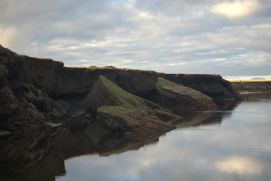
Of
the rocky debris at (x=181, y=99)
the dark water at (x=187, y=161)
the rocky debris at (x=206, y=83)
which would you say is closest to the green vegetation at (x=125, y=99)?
the dark water at (x=187, y=161)

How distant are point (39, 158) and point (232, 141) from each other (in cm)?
1461

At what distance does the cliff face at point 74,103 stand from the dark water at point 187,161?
178 inches

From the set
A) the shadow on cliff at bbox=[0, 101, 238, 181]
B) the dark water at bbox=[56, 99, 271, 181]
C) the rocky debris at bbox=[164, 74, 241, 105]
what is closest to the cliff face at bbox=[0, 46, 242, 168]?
the shadow on cliff at bbox=[0, 101, 238, 181]

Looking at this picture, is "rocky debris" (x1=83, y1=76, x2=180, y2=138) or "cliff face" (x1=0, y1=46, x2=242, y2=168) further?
"rocky debris" (x1=83, y1=76, x2=180, y2=138)

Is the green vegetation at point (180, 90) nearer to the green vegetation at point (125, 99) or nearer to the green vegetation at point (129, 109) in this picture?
the green vegetation at point (129, 109)

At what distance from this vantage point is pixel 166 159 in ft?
87.6

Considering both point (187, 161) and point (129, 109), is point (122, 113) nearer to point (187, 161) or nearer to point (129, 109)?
point (129, 109)

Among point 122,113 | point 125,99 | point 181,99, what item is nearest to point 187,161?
point 122,113

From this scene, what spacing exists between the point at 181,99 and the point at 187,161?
48082 millimetres

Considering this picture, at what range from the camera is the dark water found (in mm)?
22094

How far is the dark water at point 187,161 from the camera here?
72.5 ft

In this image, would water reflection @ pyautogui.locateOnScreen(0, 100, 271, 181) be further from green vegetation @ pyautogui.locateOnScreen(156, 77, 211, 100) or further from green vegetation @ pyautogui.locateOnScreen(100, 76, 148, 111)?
green vegetation @ pyautogui.locateOnScreen(156, 77, 211, 100)

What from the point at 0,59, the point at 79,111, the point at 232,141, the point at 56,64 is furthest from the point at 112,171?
the point at 56,64

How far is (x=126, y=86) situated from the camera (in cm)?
7206
